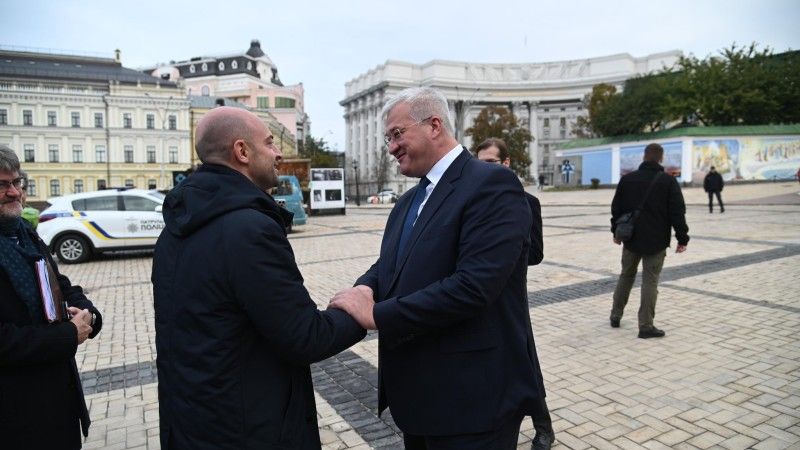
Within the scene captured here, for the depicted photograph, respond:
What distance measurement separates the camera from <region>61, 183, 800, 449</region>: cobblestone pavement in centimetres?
377

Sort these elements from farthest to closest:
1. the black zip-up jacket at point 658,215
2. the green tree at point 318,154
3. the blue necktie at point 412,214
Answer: the green tree at point 318,154 < the black zip-up jacket at point 658,215 < the blue necktie at point 412,214

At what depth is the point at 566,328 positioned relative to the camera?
6.20 m

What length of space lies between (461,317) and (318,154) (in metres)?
61.9

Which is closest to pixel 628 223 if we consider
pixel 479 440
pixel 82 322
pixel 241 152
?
pixel 479 440

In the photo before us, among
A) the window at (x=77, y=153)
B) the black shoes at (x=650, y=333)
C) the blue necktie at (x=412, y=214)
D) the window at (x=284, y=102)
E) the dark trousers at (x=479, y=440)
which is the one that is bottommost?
the black shoes at (x=650, y=333)

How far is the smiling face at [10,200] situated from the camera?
7.70ft

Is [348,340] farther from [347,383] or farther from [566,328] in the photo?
[566,328]

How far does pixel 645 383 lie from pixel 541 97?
308ft

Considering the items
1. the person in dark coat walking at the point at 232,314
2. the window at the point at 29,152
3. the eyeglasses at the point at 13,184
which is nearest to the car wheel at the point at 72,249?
the eyeglasses at the point at 13,184

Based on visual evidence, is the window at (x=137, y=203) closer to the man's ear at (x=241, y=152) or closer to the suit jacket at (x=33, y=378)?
the suit jacket at (x=33, y=378)

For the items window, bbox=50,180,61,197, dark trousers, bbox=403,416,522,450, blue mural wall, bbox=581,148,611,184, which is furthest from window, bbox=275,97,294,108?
dark trousers, bbox=403,416,522,450

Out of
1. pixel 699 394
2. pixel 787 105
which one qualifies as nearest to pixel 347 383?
pixel 699 394

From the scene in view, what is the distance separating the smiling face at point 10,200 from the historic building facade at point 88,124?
2817 inches

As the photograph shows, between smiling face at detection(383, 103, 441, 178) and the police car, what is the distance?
39.5 ft
